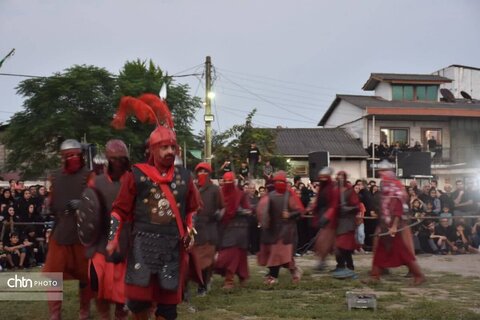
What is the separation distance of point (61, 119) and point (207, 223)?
18.1m

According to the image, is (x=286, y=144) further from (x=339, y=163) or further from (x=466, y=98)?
(x=466, y=98)

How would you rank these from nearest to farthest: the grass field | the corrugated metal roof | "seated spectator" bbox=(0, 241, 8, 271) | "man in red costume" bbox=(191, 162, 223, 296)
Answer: the grass field
"man in red costume" bbox=(191, 162, 223, 296)
"seated spectator" bbox=(0, 241, 8, 271)
the corrugated metal roof

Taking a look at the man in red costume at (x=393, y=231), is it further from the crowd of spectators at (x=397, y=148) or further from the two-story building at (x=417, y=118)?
the two-story building at (x=417, y=118)

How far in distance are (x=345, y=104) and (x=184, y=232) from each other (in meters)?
32.1

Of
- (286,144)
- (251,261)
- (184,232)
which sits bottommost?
(251,261)

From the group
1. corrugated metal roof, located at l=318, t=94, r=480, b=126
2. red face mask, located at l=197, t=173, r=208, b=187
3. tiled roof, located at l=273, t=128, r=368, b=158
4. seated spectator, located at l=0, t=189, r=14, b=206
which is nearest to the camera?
red face mask, located at l=197, t=173, r=208, b=187

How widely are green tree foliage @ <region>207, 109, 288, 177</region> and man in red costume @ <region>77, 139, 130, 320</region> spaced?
1434 cm

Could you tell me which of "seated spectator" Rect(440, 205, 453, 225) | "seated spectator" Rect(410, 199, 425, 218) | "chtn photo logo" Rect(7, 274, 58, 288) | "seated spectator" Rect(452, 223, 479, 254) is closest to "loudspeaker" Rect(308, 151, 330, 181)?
"seated spectator" Rect(410, 199, 425, 218)

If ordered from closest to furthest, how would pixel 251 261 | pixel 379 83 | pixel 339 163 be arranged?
pixel 251 261, pixel 339 163, pixel 379 83

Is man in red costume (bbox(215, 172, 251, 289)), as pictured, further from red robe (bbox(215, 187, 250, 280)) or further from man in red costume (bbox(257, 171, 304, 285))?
man in red costume (bbox(257, 171, 304, 285))

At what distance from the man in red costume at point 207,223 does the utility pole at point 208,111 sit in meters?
11.8

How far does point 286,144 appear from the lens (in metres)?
33.2

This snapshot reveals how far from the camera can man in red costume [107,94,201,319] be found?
188 inches

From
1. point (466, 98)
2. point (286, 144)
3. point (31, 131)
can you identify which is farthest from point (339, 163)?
point (31, 131)
